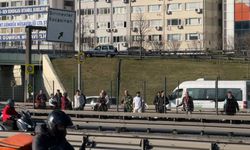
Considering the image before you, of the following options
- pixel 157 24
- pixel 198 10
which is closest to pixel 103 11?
pixel 157 24

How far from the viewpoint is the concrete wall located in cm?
6046

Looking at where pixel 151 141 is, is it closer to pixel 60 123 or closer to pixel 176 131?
pixel 60 123

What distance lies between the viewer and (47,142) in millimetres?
6945

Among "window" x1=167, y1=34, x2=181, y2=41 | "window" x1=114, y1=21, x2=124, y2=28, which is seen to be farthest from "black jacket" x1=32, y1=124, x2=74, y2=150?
"window" x1=114, y1=21, x2=124, y2=28

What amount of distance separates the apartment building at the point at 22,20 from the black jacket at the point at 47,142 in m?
82.8

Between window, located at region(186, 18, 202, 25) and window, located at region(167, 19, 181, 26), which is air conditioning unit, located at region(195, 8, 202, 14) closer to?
window, located at region(186, 18, 202, 25)

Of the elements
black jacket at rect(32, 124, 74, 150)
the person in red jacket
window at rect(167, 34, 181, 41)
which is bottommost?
the person in red jacket

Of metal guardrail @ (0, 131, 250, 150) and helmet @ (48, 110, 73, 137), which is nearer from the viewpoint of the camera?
helmet @ (48, 110, 73, 137)

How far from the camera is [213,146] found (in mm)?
11781

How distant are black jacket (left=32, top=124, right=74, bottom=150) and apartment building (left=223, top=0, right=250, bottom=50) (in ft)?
299

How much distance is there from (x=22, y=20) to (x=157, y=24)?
23.1m

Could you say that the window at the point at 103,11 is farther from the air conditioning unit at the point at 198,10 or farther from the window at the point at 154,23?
the air conditioning unit at the point at 198,10

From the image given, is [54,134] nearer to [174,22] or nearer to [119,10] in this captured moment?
[174,22]

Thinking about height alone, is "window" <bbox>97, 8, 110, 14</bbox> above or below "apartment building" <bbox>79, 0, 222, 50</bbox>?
above
